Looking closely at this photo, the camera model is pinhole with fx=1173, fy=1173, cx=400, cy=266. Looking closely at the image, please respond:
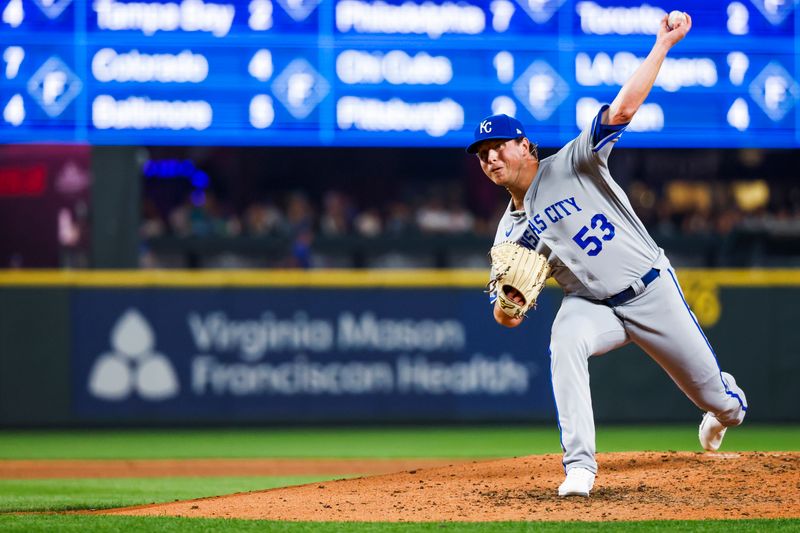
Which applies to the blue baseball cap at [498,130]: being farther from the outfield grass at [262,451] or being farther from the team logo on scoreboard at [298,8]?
the team logo on scoreboard at [298,8]

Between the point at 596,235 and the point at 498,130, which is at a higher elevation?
the point at 498,130

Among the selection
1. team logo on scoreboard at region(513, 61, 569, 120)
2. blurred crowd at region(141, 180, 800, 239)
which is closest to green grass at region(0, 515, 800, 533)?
team logo on scoreboard at region(513, 61, 569, 120)

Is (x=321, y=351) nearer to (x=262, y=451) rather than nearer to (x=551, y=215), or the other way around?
(x=262, y=451)

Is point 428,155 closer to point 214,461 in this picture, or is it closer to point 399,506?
point 214,461

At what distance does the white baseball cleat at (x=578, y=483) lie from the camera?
4289 millimetres

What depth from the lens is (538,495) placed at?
4484 mm

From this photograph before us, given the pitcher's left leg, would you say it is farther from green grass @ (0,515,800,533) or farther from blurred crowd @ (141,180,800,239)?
blurred crowd @ (141,180,800,239)

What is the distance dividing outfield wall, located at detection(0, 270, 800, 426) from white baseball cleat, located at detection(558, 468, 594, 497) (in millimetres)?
4476

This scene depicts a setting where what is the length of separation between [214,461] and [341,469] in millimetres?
873

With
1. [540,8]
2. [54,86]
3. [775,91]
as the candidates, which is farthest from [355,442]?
[775,91]

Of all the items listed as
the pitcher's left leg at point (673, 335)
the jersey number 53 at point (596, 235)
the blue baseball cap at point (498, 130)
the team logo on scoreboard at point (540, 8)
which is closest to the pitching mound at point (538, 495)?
the pitcher's left leg at point (673, 335)

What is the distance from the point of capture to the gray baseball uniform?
434 cm

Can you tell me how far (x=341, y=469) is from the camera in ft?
21.7

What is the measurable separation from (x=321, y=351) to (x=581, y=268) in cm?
449
